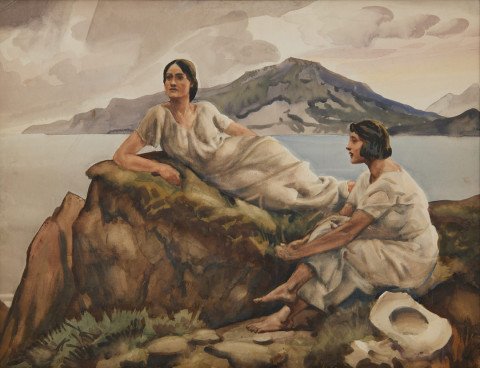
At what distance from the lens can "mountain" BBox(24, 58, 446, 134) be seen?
591cm

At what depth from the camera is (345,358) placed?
5520mm

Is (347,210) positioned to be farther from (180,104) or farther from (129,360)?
(129,360)

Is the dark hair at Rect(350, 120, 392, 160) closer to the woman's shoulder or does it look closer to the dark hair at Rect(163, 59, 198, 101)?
the woman's shoulder

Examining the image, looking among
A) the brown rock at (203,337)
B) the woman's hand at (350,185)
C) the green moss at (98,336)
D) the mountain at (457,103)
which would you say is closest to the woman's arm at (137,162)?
the green moss at (98,336)

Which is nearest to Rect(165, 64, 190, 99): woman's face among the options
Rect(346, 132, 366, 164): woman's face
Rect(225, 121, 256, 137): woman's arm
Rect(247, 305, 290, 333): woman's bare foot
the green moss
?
Rect(225, 121, 256, 137): woman's arm

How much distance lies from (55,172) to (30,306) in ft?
4.08

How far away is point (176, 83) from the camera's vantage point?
19.5ft

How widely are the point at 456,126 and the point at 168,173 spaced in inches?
112

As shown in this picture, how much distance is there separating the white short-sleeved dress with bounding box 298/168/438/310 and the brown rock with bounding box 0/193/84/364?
7.07 feet

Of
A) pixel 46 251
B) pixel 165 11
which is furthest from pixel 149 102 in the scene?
pixel 46 251

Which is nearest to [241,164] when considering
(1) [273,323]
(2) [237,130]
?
(2) [237,130]

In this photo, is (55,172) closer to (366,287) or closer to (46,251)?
(46,251)

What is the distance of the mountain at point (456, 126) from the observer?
6066 millimetres

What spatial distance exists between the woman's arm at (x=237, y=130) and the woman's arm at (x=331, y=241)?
1119mm
